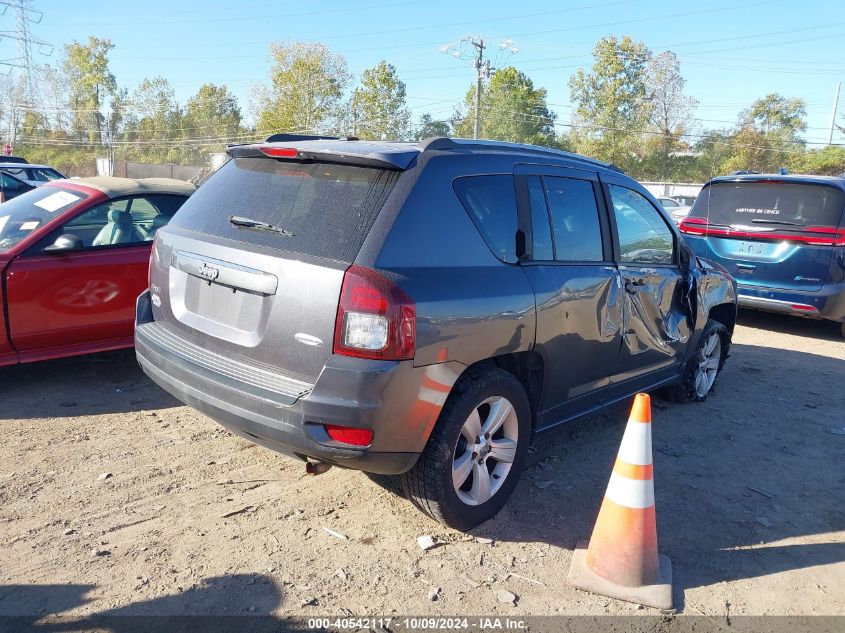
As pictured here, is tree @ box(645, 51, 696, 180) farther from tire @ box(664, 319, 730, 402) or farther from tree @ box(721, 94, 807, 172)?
tire @ box(664, 319, 730, 402)

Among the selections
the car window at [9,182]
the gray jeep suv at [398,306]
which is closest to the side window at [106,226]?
the gray jeep suv at [398,306]

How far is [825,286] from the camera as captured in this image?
313 inches

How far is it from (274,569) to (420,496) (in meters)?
0.74

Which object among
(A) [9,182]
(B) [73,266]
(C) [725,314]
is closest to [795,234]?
(C) [725,314]

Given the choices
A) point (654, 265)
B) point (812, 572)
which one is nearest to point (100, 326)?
point (654, 265)

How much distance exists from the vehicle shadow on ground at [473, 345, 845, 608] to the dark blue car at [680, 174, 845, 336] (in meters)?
2.22

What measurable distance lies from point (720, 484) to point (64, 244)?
15.7 feet

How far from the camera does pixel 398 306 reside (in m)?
2.86

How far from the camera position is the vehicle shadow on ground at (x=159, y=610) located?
2.63 meters

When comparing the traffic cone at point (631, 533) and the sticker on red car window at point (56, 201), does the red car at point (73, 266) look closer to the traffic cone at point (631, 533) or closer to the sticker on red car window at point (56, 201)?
the sticker on red car window at point (56, 201)

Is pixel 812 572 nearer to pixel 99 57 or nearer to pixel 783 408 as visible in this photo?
pixel 783 408

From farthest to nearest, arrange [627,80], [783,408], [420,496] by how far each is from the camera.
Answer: [627,80] → [783,408] → [420,496]

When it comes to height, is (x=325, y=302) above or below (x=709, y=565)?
above

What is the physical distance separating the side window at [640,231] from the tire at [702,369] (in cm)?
99
